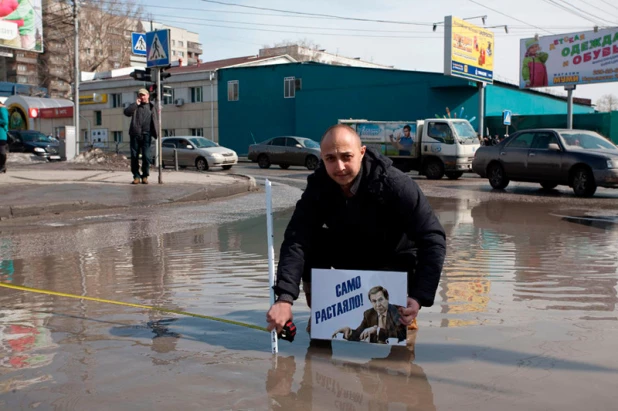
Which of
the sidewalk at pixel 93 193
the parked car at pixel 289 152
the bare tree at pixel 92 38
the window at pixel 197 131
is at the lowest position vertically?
the sidewalk at pixel 93 193

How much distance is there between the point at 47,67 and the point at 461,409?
8906 centimetres

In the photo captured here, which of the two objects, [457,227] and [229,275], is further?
[457,227]

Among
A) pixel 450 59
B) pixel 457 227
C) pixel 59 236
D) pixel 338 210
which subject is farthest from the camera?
pixel 450 59

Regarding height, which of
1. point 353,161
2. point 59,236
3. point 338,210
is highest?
point 353,161

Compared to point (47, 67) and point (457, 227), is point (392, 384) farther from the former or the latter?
point (47, 67)

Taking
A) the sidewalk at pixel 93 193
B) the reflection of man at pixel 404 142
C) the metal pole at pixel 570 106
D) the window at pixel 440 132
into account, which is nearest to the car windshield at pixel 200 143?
the reflection of man at pixel 404 142

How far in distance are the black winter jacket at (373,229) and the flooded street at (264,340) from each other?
443mm

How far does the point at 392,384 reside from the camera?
3.34 m

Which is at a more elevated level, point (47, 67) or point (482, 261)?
point (47, 67)

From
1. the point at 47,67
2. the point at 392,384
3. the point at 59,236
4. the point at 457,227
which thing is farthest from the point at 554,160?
the point at 47,67

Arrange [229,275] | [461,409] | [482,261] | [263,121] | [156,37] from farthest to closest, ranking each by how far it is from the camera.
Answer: [263,121], [156,37], [482,261], [229,275], [461,409]

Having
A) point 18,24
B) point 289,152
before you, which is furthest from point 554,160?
point 18,24

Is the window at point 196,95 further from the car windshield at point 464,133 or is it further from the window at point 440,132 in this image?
the car windshield at point 464,133

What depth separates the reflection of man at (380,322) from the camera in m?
3.73
